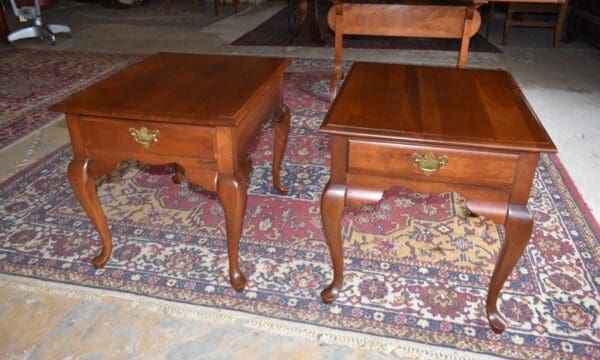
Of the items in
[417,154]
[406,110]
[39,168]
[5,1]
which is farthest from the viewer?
[5,1]

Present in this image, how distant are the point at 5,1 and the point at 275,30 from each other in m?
5.48

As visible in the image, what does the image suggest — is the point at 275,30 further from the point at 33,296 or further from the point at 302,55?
the point at 33,296

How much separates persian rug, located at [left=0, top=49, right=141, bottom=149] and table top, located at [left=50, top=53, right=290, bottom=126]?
Answer: 1.70 metres

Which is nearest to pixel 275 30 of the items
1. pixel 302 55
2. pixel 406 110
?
pixel 302 55

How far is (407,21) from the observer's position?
280 cm

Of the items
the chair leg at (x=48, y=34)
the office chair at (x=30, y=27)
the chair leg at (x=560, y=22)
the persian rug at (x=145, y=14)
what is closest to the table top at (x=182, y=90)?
the chair leg at (x=48, y=34)

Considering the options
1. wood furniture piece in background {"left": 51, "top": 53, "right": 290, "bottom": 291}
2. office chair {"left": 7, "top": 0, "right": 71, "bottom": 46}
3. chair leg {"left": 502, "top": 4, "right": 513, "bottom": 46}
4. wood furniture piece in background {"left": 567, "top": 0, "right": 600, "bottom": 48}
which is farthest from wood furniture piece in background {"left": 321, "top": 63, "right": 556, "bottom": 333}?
office chair {"left": 7, "top": 0, "right": 71, "bottom": 46}

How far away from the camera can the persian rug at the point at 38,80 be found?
3.34 meters

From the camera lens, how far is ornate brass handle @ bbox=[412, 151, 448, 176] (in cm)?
132

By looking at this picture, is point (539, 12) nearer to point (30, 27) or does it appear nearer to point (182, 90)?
point (182, 90)

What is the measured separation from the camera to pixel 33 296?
170 cm

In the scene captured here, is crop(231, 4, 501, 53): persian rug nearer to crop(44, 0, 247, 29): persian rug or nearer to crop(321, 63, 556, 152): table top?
crop(44, 0, 247, 29): persian rug

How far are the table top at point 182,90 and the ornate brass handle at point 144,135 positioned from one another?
0.04 metres

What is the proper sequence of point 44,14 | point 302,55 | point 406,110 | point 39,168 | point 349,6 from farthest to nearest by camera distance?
point 44,14 → point 302,55 → point 349,6 → point 39,168 → point 406,110
